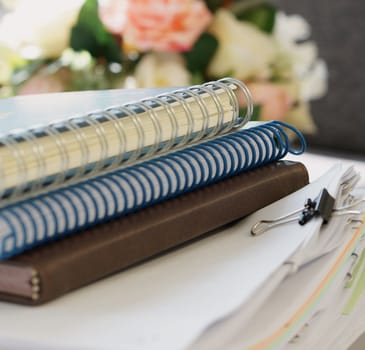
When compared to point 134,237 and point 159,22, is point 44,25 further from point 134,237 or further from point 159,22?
point 134,237

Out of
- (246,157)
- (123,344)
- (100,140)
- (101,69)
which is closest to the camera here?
(123,344)

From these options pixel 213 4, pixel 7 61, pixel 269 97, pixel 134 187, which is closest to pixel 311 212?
pixel 134 187

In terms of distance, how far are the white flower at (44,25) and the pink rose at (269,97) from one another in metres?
0.31

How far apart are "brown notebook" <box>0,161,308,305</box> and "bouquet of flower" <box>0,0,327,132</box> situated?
637mm

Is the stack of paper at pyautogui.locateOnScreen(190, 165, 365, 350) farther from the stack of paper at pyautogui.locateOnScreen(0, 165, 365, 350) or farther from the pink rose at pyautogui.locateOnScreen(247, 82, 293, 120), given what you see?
the pink rose at pyautogui.locateOnScreen(247, 82, 293, 120)

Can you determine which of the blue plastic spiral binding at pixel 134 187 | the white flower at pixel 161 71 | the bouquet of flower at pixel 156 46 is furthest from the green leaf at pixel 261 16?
the blue plastic spiral binding at pixel 134 187

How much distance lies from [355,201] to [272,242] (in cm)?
13

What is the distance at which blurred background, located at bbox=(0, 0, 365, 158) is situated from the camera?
1363mm

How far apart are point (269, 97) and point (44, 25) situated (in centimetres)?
37

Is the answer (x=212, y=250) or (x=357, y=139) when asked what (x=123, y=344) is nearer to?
(x=212, y=250)

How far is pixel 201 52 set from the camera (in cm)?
139

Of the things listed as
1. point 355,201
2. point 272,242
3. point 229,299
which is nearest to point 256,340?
point 229,299

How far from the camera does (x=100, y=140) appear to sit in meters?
0.58

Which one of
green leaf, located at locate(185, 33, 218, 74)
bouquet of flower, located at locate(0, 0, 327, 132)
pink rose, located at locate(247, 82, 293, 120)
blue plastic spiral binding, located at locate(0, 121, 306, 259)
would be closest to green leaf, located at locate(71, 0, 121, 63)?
bouquet of flower, located at locate(0, 0, 327, 132)
